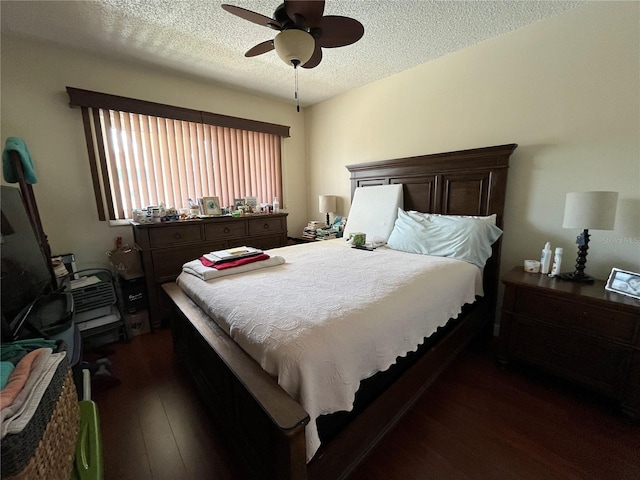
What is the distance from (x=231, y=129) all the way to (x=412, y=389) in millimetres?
3234

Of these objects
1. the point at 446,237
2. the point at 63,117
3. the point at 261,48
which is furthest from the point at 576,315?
the point at 63,117

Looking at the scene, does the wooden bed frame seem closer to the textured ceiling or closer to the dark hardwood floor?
the dark hardwood floor

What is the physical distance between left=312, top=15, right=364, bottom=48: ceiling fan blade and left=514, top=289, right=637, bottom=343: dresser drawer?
1.96m

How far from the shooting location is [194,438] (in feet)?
4.63

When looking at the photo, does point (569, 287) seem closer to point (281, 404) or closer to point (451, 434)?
point (451, 434)

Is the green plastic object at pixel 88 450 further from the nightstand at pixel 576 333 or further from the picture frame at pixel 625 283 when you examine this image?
the picture frame at pixel 625 283

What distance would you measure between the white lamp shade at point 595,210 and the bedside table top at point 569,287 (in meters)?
0.38

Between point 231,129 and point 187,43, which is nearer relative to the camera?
point 187,43

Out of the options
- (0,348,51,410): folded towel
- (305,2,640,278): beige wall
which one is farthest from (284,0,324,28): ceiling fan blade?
(0,348,51,410): folded towel

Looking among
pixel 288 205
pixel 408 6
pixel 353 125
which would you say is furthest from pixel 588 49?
pixel 288 205

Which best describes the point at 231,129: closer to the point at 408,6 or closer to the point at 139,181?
the point at 139,181

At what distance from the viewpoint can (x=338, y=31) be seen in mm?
1521

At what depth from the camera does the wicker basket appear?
0.62 meters

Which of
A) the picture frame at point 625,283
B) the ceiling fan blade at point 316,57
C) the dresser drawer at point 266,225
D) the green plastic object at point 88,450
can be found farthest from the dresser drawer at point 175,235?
the picture frame at point 625,283
